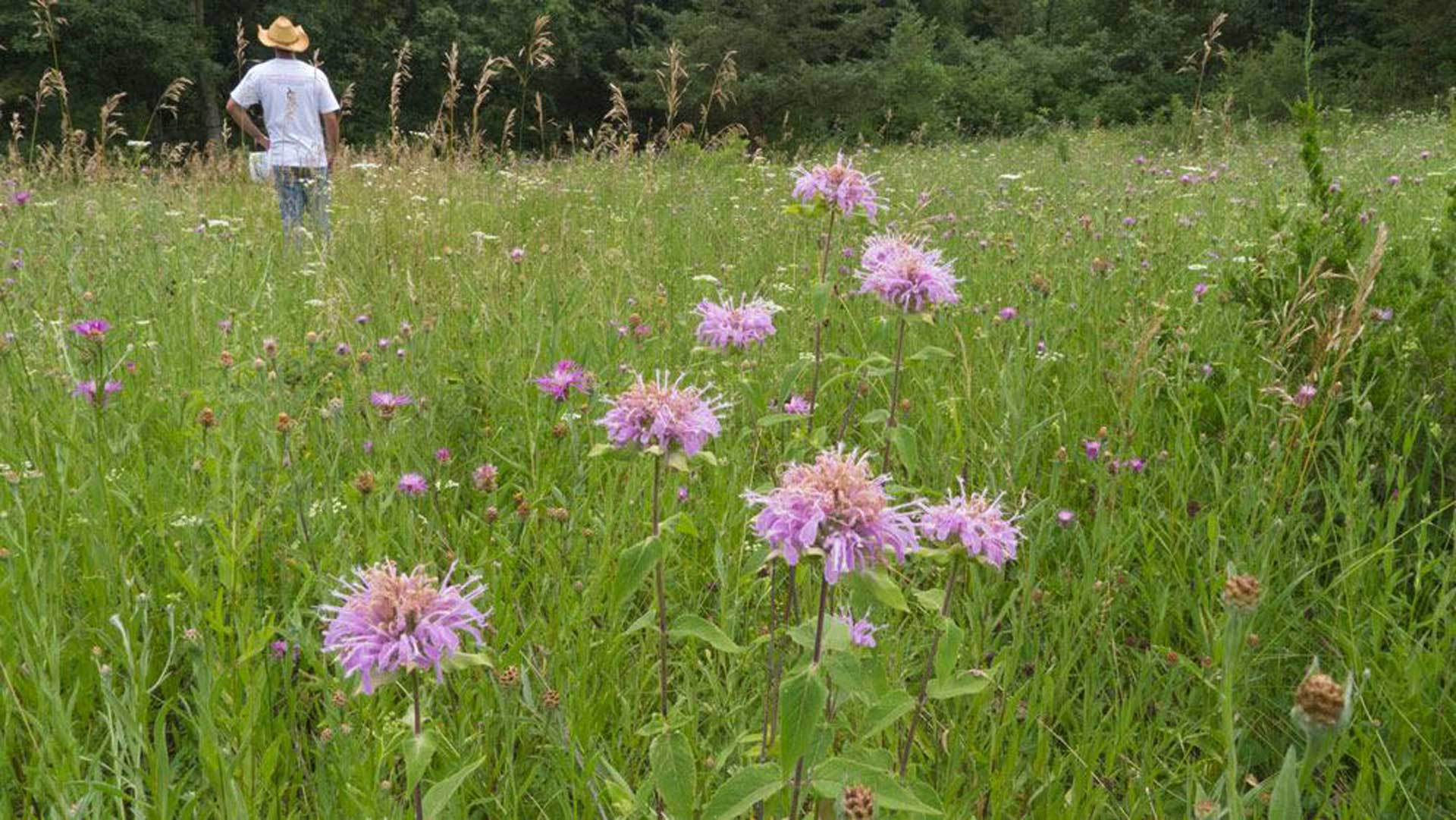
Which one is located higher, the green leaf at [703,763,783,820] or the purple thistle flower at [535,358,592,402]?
the purple thistle flower at [535,358,592,402]

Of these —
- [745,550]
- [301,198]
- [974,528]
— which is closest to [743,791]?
[974,528]

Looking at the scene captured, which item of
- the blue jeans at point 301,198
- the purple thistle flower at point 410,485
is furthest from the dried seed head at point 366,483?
the blue jeans at point 301,198

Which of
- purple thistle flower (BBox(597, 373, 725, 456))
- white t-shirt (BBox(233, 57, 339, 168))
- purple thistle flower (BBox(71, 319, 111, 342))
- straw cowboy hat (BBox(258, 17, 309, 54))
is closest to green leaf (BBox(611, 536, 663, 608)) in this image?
purple thistle flower (BBox(597, 373, 725, 456))

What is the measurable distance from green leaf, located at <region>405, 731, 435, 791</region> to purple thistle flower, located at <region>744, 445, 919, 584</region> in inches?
15.2

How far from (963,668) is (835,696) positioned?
52 centimetres

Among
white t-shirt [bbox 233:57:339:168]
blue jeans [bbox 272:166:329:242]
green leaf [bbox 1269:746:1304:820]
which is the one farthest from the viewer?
white t-shirt [bbox 233:57:339:168]

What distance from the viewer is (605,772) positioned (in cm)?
149

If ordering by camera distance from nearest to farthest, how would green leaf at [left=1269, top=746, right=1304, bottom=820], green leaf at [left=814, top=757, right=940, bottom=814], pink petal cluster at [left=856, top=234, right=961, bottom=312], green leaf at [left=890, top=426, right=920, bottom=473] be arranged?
1. green leaf at [left=1269, top=746, right=1304, bottom=820]
2. green leaf at [left=814, top=757, right=940, bottom=814]
3. green leaf at [left=890, top=426, right=920, bottom=473]
4. pink petal cluster at [left=856, top=234, right=961, bottom=312]

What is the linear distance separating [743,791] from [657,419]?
445 mm

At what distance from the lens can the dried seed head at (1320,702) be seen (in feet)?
2.50

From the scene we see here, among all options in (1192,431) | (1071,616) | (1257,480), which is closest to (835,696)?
(1071,616)

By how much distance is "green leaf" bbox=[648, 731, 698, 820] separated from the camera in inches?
39.8

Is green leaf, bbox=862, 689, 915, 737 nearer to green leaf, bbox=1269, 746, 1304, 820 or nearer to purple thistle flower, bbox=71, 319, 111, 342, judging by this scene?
green leaf, bbox=1269, 746, 1304, 820

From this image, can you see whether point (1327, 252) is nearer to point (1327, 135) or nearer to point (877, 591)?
point (877, 591)
